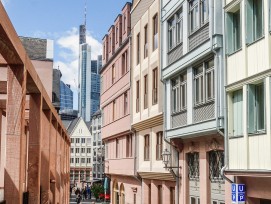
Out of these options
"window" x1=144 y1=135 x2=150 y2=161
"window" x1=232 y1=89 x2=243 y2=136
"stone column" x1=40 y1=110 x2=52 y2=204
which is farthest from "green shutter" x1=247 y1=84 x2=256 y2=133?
"window" x1=144 y1=135 x2=150 y2=161

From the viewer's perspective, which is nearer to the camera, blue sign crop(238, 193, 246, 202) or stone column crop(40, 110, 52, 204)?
stone column crop(40, 110, 52, 204)

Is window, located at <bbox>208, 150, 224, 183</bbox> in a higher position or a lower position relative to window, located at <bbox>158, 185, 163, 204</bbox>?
higher

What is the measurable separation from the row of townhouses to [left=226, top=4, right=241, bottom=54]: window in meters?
0.03

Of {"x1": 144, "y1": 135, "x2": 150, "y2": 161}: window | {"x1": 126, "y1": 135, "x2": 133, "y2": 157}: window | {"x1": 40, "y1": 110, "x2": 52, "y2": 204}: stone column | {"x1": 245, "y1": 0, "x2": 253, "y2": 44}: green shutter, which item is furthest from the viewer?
{"x1": 126, "y1": 135, "x2": 133, "y2": 157}: window

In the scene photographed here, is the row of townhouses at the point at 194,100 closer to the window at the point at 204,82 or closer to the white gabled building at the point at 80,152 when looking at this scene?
the window at the point at 204,82

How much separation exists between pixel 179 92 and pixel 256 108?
7.09 meters

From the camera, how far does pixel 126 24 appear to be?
33.4 m

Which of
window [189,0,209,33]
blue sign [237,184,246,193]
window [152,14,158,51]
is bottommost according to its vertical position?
blue sign [237,184,246,193]

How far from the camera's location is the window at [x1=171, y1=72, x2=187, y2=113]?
21745 millimetres

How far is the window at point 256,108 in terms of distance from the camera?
15266 millimetres

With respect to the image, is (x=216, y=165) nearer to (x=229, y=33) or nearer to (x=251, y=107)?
(x=251, y=107)

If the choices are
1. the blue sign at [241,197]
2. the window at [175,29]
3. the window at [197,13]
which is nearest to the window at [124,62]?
the window at [175,29]

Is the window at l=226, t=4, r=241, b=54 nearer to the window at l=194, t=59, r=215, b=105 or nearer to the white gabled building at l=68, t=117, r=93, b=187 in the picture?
the window at l=194, t=59, r=215, b=105

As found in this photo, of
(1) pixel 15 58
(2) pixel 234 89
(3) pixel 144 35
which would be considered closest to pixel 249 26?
(2) pixel 234 89
